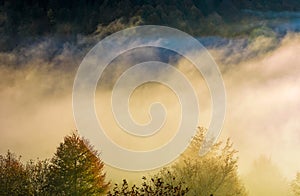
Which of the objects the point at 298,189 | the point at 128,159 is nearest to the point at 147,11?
the point at 128,159

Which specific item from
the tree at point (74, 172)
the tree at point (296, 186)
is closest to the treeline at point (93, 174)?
the tree at point (74, 172)

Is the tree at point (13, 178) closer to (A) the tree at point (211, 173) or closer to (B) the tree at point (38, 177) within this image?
(B) the tree at point (38, 177)

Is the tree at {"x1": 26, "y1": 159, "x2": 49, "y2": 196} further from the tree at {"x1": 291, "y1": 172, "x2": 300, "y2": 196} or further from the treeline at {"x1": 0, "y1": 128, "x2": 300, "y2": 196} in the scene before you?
the tree at {"x1": 291, "y1": 172, "x2": 300, "y2": 196}

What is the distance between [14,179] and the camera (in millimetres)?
49281

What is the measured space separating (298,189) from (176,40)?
5262 centimetres

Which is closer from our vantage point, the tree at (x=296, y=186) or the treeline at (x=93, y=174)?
the treeline at (x=93, y=174)

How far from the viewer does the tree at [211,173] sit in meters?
45.0

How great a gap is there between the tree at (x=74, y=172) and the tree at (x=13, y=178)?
8.91ft

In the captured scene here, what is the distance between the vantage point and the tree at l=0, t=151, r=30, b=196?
47125mm

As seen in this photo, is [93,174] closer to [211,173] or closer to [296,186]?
[211,173]

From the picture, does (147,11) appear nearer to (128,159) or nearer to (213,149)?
(128,159)

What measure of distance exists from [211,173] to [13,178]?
15.0m

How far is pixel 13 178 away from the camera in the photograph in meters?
49.4

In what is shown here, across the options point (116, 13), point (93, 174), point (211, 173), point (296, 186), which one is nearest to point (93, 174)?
point (93, 174)
